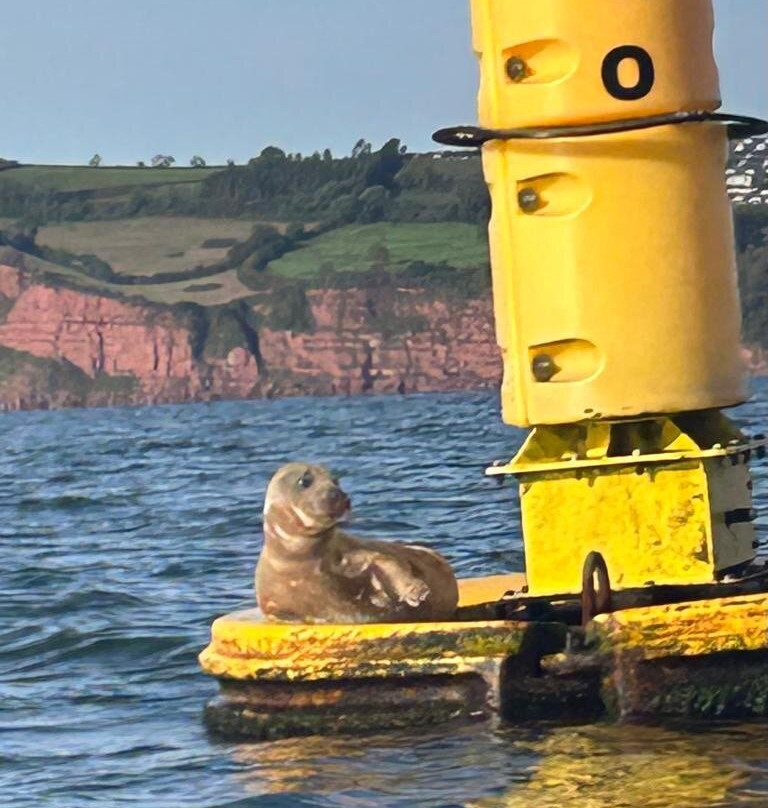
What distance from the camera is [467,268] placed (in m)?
169

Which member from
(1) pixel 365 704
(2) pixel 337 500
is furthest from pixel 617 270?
(1) pixel 365 704

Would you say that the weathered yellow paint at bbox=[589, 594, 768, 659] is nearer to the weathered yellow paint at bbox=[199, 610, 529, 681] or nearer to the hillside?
the weathered yellow paint at bbox=[199, 610, 529, 681]

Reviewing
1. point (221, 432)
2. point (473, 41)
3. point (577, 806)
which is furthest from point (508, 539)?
point (221, 432)

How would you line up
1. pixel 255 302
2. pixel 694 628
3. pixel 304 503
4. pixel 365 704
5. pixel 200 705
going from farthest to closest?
pixel 255 302 < pixel 200 705 < pixel 304 503 < pixel 365 704 < pixel 694 628

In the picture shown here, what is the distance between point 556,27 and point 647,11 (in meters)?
0.33

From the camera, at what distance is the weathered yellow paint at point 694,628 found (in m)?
8.26

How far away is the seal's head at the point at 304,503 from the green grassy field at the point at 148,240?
176506 millimetres

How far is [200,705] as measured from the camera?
1041 centimetres

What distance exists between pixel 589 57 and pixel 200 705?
10.8ft

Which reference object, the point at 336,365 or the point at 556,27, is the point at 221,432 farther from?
the point at 336,365

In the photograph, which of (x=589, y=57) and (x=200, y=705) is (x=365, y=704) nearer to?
(x=200, y=705)

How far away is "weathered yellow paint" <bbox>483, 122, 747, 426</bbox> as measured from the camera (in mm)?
8852

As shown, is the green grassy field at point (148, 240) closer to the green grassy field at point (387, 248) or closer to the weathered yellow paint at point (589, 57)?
the green grassy field at point (387, 248)

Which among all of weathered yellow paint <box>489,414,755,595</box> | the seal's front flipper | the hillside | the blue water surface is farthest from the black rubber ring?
the hillside
